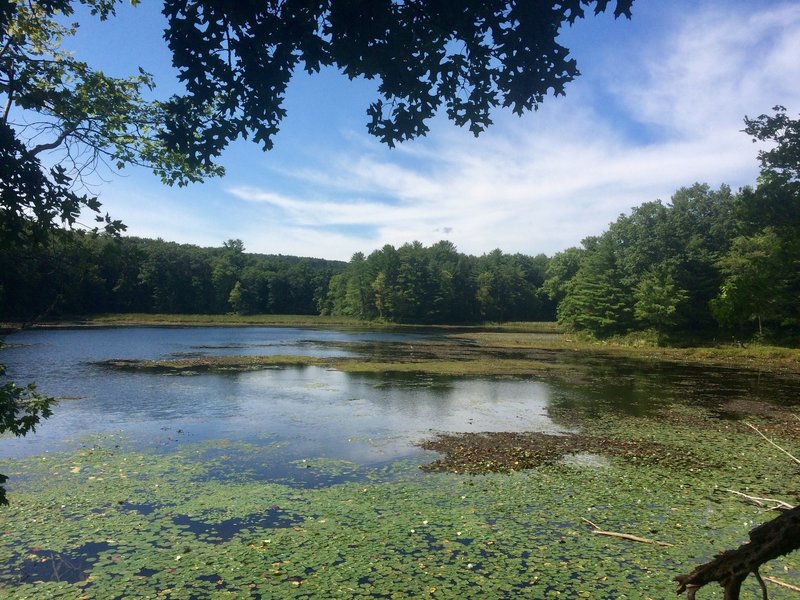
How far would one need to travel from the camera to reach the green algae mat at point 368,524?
7176 millimetres

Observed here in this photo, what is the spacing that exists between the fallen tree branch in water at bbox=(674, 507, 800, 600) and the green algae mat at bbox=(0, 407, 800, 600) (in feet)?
17.7

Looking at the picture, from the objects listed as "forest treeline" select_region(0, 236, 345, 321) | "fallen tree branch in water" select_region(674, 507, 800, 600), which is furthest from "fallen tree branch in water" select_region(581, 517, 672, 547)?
"forest treeline" select_region(0, 236, 345, 321)

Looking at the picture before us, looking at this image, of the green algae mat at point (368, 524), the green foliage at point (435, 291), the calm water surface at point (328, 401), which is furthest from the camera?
the green foliage at point (435, 291)

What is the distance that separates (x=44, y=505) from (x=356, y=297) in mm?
116297

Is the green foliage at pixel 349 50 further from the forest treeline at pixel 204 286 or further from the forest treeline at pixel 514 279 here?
the forest treeline at pixel 204 286

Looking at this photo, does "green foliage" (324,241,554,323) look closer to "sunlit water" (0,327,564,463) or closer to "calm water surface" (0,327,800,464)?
"calm water surface" (0,327,800,464)

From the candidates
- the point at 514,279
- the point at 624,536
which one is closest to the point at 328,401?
the point at 624,536

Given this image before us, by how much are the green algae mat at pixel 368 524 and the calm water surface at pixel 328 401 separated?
7.12 feet

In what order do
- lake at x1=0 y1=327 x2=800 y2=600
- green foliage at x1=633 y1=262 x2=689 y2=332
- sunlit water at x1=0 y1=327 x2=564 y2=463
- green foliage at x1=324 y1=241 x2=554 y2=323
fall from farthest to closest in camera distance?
green foliage at x1=324 y1=241 x2=554 y2=323 < green foliage at x1=633 y1=262 x2=689 y2=332 < sunlit water at x1=0 y1=327 x2=564 y2=463 < lake at x1=0 y1=327 x2=800 y2=600

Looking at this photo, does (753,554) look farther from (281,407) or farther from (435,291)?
(435,291)

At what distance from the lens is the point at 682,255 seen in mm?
58406

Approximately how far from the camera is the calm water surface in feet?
51.4

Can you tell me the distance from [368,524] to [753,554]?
7818 millimetres

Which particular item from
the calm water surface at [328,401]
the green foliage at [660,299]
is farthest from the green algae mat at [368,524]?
the green foliage at [660,299]
